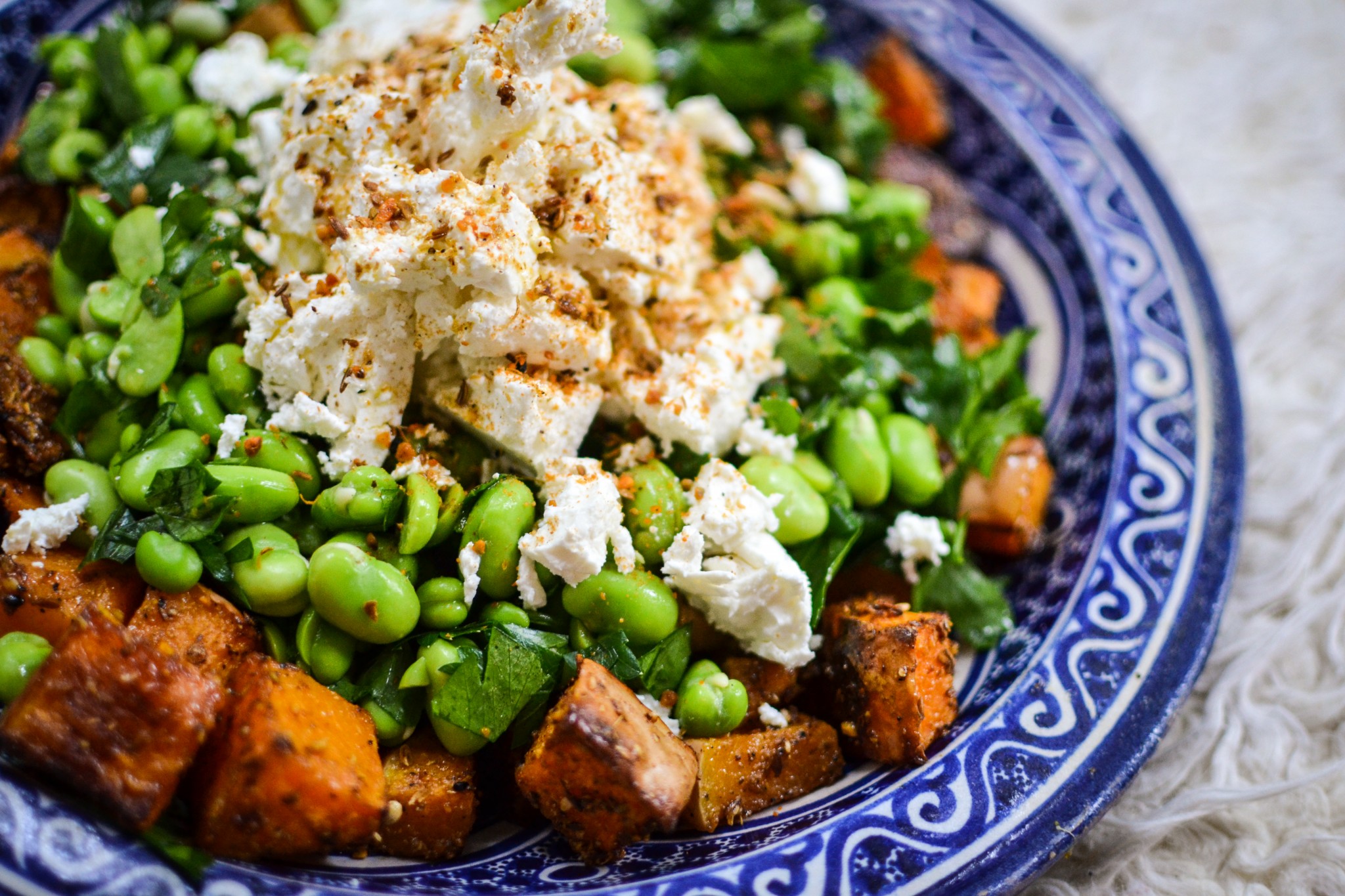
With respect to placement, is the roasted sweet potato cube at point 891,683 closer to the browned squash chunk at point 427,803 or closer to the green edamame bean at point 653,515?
the green edamame bean at point 653,515

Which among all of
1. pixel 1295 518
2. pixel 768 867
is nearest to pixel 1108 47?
pixel 1295 518

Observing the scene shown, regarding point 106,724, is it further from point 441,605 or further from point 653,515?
point 653,515

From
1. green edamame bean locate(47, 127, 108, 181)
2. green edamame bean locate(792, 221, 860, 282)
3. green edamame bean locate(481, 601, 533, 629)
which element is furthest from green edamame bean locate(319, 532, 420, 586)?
green edamame bean locate(792, 221, 860, 282)

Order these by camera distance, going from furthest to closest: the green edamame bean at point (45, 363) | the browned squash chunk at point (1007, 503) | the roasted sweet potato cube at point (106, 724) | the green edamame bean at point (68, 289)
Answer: the browned squash chunk at point (1007, 503)
the green edamame bean at point (68, 289)
the green edamame bean at point (45, 363)
the roasted sweet potato cube at point (106, 724)

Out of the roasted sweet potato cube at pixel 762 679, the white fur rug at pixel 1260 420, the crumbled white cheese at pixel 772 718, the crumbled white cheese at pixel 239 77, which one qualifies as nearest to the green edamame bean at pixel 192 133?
the crumbled white cheese at pixel 239 77

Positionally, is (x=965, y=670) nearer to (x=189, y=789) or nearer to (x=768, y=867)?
(x=768, y=867)

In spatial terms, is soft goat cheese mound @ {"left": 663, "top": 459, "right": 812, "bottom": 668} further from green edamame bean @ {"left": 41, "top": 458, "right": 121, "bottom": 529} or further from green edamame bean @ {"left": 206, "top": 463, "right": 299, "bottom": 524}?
green edamame bean @ {"left": 41, "top": 458, "right": 121, "bottom": 529}
